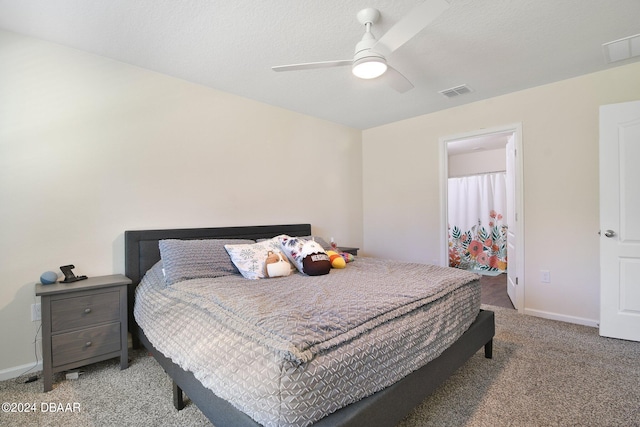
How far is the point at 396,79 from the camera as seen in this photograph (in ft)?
6.97

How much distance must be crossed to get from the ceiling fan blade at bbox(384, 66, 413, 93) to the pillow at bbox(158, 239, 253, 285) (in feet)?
5.92

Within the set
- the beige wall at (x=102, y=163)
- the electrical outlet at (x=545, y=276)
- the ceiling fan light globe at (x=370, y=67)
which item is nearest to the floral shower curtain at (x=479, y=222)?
the electrical outlet at (x=545, y=276)

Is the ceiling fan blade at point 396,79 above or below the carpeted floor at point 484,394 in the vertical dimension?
above

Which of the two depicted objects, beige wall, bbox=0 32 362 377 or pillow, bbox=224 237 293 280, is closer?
beige wall, bbox=0 32 362 377

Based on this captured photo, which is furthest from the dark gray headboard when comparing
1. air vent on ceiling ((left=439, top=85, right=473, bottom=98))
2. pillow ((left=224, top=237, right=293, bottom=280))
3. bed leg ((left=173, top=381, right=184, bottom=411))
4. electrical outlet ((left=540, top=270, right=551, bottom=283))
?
Answer: electrical outlet ((left=540, top=270, right=551, bottom=283))

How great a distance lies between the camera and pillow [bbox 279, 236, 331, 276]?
2.32 meters

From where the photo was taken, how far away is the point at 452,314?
177 centimetres

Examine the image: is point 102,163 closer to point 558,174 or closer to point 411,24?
point 411,24

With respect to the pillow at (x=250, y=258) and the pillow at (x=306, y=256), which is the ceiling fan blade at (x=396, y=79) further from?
the pillow at (x=250, y=258)

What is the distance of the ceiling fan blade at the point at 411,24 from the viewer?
4.76ft

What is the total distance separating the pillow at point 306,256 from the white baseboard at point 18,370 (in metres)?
1.91

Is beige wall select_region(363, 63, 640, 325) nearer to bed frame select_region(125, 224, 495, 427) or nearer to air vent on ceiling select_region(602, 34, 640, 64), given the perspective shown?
air vent on ceiling select_region(602, 34, 640, 64)

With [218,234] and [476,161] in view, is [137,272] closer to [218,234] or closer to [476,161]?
[218,234]

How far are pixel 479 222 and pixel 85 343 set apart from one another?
5937 millimetres
